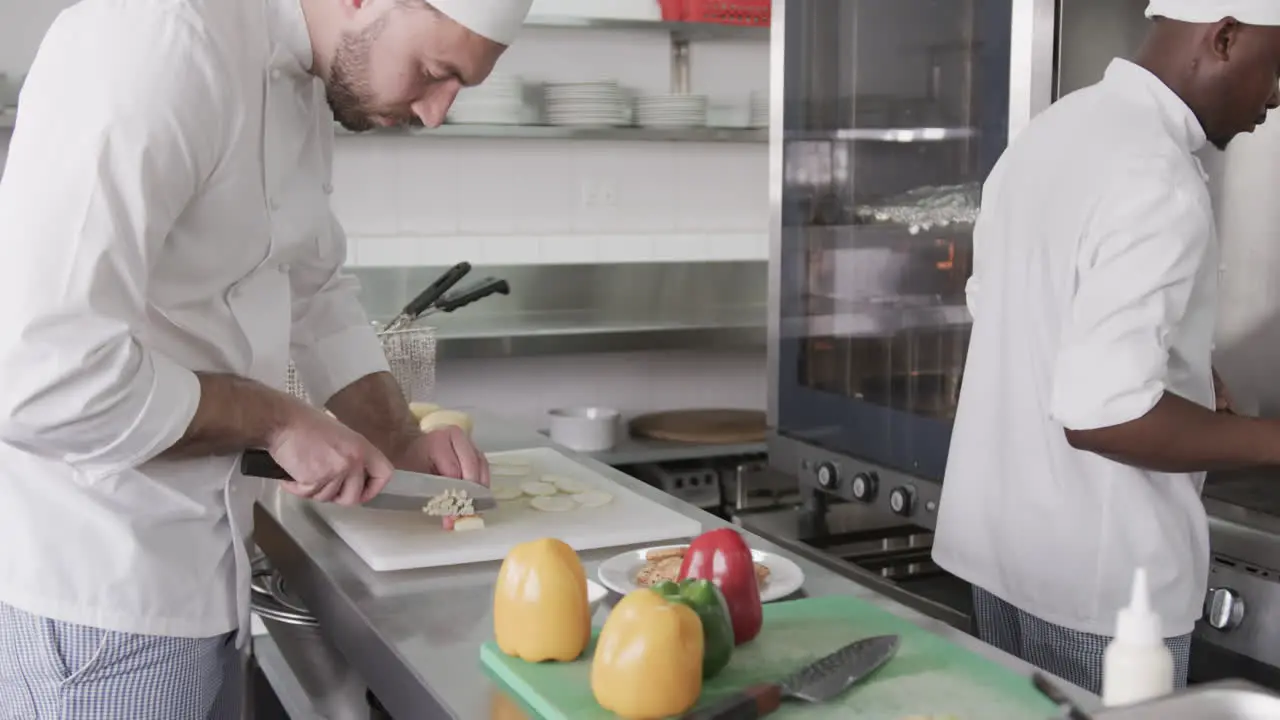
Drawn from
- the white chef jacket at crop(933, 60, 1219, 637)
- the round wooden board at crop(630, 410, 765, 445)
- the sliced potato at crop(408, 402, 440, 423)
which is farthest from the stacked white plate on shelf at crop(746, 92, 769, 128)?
the white chef jacket at crop(933, 60, 1219, 637)

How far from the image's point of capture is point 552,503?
1.83 metres

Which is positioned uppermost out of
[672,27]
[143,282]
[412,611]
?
[672,27]

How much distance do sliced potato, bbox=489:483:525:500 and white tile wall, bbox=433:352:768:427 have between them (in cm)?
204

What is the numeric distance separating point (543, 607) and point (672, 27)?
3199 mm

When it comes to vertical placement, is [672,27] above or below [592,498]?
above

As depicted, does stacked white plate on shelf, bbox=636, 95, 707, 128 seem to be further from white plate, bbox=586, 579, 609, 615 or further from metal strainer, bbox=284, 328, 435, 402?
white plate, bbox=586, 579, 609, 615

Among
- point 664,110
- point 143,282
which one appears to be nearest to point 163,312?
point 143,282

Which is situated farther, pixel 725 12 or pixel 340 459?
pixel 725 12

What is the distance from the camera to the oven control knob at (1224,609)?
1821 millimetres

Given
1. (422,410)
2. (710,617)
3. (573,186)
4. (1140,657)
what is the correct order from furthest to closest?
(573,186)
(422,410)
(710,617)
(1140,657)

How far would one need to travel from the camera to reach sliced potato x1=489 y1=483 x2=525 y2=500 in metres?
1.89

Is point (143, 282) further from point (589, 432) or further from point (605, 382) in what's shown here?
point (605, 382)

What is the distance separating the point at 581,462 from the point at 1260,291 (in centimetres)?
111

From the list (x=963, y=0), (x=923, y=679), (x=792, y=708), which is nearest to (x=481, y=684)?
(x=792, y=708)
